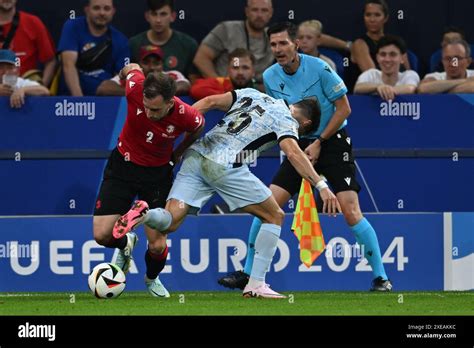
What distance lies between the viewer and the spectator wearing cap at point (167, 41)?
1353cm

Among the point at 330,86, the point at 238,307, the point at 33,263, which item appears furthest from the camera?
A: the point at 33,263

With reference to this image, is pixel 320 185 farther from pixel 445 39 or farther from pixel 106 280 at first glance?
pixel 445 39

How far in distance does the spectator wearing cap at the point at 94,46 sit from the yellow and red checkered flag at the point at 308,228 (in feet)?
8.43

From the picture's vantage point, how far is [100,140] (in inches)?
513

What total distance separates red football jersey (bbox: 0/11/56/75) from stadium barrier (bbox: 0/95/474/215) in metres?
0.70

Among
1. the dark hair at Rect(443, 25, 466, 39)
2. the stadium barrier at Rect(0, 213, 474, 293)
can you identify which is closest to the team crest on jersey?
the stadium barrier at Rect(0, 213, 474, 293)

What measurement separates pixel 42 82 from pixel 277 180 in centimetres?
296

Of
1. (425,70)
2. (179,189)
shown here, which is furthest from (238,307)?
(425,70)

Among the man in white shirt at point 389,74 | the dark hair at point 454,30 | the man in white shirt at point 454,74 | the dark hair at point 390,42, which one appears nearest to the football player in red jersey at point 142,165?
the man in white shirt at point 389,74

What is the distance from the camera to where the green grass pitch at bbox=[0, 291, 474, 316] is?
9.79 meters

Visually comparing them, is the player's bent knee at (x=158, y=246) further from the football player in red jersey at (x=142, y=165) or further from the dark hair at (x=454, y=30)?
the dark hair at (x=454, y=30)

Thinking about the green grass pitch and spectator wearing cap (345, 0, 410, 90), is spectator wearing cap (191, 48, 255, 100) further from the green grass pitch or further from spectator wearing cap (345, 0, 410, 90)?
the green grass pitch
